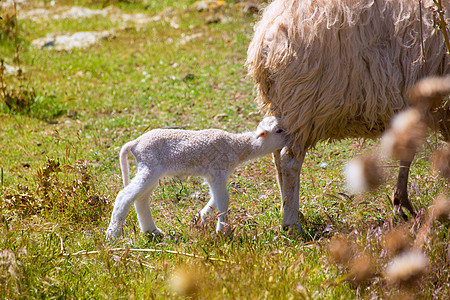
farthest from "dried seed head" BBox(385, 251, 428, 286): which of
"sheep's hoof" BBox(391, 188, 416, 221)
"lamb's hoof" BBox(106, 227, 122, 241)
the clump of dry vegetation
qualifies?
the clump of dry vegetation

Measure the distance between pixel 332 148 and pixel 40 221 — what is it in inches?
129

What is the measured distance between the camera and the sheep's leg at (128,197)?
12.7 feet

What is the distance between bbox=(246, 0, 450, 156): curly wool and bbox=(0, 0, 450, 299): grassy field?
0.56 m

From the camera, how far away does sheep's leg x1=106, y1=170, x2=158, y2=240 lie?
12.7 ft

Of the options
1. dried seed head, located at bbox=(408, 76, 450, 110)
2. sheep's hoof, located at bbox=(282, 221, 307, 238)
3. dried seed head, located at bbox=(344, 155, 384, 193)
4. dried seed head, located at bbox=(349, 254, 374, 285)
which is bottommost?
sheep's hoof, located at bbox=(282, 221, 307, 238)

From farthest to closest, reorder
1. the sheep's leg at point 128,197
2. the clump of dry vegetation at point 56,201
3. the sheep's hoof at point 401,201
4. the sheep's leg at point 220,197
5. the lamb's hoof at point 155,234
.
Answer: the clump of dry vegetation at point 56,201
the sheep's hoof at point 401,201
the lamb's hoof at point 155,234
the sheep's leg at point 220,197
the sheep's leg at point 128,197

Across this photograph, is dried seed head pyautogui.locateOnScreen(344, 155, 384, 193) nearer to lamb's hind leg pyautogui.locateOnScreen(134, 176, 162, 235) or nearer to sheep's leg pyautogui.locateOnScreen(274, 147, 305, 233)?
sheep's leg pyautogui.locateOnScreen(274, 147, 305, 233)

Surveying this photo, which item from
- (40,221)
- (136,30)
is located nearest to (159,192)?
(40,221)

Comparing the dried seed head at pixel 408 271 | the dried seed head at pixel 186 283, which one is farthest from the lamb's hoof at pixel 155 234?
the dried seed head at pixel 408 271

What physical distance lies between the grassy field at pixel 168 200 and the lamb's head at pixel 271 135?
629 millimetres

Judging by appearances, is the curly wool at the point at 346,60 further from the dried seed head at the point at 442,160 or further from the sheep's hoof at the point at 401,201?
the dried seed head at the point at 442,160

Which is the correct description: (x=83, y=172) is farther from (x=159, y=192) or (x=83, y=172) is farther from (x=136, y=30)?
(x=136, y=30)

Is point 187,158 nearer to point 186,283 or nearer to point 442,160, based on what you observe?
point 186,283

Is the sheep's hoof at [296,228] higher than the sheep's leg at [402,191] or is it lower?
lower
